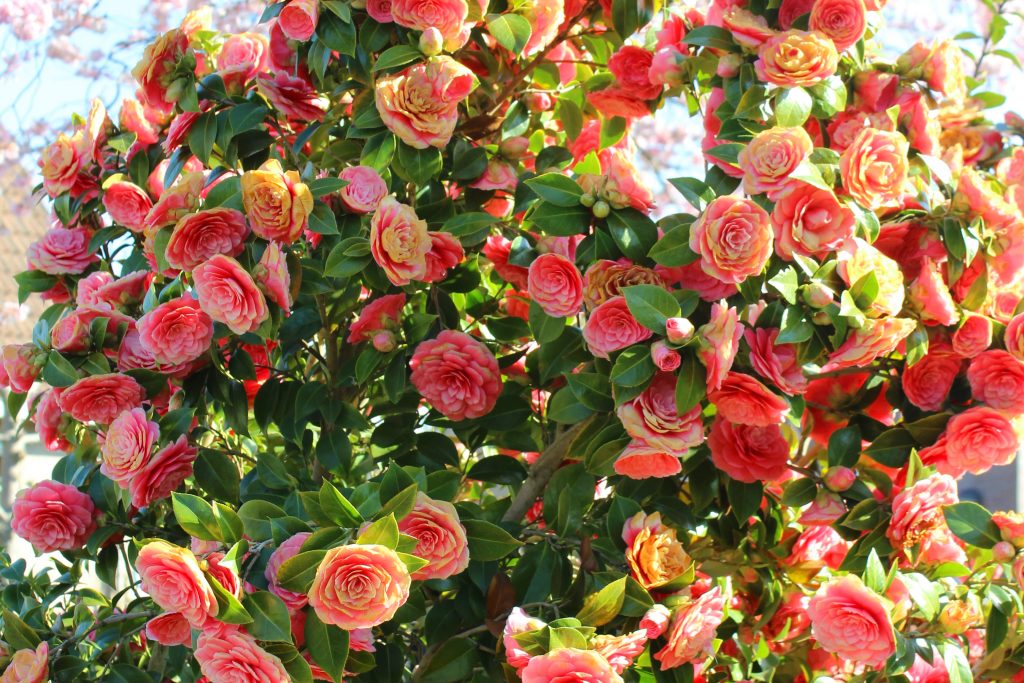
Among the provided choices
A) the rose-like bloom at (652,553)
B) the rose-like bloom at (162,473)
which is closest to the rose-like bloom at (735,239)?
the rose-like bloom at (652,553)

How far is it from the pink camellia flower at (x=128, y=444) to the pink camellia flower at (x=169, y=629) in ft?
0.60

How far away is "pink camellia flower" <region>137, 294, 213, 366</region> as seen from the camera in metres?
1.22

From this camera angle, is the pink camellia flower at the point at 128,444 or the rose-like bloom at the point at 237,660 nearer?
the rose-like bloom at the point at 237,660

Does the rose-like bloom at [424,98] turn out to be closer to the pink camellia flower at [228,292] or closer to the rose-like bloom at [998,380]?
the pink camellia flower at [228,292]

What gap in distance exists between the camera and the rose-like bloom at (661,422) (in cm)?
107

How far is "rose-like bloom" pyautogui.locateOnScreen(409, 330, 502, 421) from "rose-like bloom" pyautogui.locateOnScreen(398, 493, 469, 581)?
272 mm

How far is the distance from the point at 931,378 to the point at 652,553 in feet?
1.34

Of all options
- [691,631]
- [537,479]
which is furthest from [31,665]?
[691,631]

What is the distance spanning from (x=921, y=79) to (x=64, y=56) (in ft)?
11.7

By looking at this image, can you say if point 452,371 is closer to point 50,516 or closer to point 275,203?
point 275,203

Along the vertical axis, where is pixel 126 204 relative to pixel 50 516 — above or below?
above

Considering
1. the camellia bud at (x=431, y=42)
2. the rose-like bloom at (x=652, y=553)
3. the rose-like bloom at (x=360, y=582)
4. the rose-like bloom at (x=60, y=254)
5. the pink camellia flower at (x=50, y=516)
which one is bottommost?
the pink camellia flower at (x=50, y=516)

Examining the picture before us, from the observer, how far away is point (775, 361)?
1.11 meters

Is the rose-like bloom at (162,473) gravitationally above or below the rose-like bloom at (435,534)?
below
